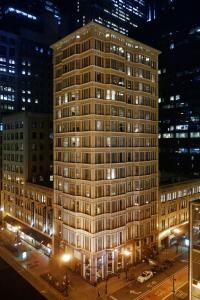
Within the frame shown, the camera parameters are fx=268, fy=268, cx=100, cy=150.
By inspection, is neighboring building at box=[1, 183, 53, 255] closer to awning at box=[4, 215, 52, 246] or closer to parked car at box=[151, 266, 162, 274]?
awning at box=[4, 215, 52, 246]

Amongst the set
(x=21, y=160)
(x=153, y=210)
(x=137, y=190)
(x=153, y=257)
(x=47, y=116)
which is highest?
(x=47, y=116)

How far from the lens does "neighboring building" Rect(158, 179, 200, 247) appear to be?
6569 centimetres

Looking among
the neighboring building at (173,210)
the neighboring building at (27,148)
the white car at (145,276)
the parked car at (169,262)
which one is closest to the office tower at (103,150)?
the neighboring building at (173,210)

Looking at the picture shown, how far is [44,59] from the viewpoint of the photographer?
128625 millimetres

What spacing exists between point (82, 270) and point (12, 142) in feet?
144

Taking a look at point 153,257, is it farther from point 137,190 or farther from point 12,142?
point 12,142

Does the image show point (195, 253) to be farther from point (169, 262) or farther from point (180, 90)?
point (180, 90)

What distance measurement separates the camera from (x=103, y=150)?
171 feet

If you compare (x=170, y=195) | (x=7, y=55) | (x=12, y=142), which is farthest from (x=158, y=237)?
(x=7, y=55)

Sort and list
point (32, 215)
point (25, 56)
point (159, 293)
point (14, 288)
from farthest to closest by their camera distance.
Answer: point (25, 56)
point (32, 215)
point (159, 293)
point (14, 288)

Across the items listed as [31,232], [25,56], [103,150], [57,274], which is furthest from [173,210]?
[25,56]

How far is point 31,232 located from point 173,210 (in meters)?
36.9

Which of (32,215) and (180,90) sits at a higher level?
(180,90)

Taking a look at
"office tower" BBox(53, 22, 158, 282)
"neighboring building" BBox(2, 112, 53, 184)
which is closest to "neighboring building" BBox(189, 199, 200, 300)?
"office tower" BBox(53, 22, 158, 282)
